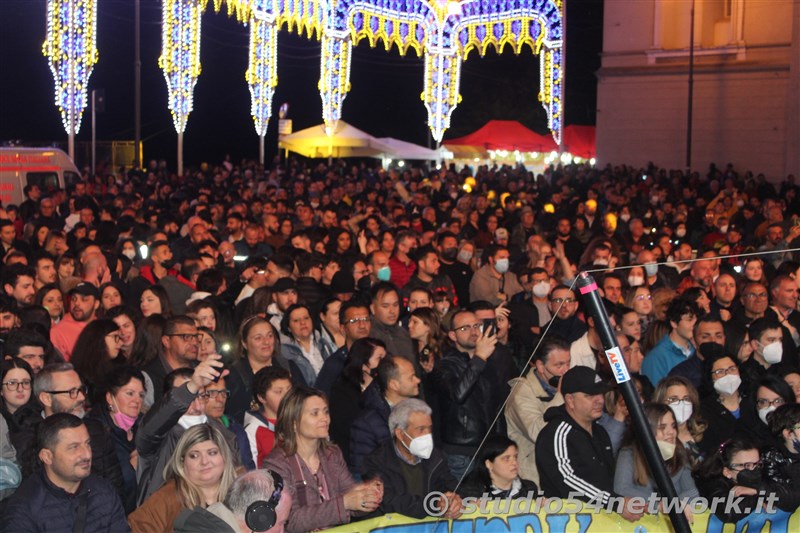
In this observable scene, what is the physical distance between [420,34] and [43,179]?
22285mm

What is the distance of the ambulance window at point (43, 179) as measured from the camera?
2459cm

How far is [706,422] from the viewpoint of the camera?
299 inches

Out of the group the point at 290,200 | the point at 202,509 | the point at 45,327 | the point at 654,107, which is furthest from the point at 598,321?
the point at 654,107

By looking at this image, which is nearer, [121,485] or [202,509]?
[202,509]

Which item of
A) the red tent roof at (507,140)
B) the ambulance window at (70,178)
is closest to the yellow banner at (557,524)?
the ambulance window at (70,178)

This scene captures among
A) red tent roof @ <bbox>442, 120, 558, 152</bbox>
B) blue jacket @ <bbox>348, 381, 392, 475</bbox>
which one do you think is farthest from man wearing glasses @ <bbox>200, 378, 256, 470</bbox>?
red tent roof @ <bbox>442, 120, 558, 152</bbox>

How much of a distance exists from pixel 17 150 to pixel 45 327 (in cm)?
1584

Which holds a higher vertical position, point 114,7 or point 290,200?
point 114,7

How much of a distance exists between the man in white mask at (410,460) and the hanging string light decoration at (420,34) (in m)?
30.2

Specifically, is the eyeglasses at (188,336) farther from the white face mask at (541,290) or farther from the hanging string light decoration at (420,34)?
the hanging string light decoration at (420,34)

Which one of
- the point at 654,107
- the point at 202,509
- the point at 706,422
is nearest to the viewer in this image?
the point at 202,509

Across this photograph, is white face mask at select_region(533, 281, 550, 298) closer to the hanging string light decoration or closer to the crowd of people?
the crowd of people

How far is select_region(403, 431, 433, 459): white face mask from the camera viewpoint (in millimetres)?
7023

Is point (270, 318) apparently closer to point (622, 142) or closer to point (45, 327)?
point (45, 327)
